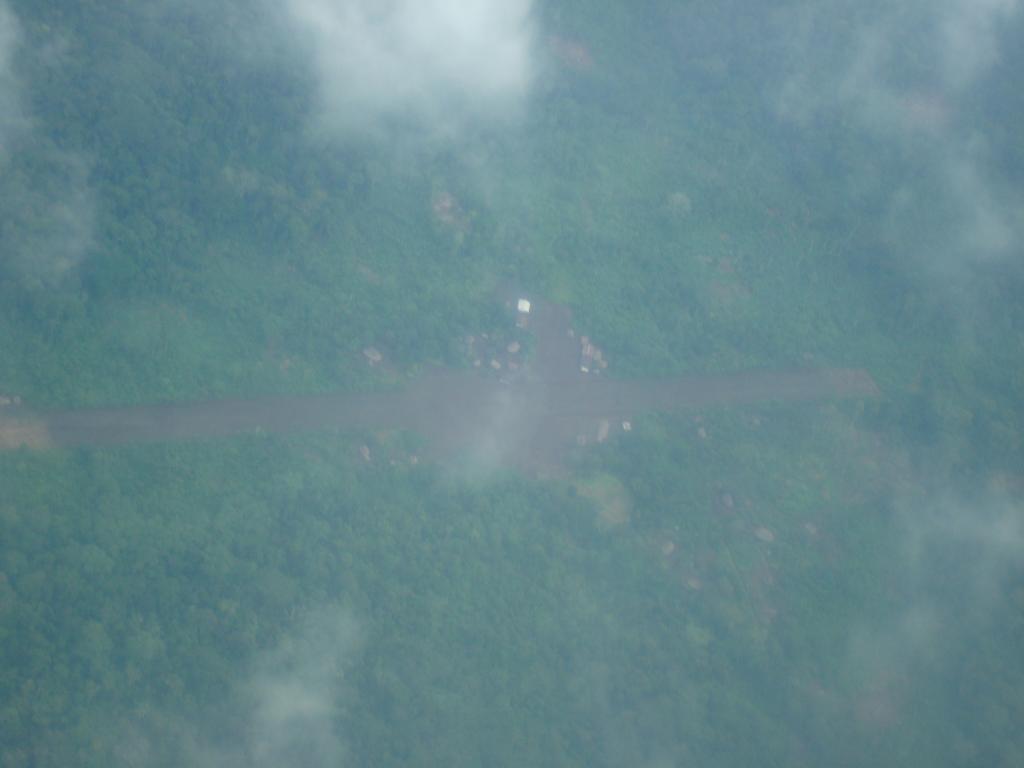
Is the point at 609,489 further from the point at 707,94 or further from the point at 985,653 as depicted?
the point at 707,94

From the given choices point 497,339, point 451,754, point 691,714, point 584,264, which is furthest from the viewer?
point 584,264

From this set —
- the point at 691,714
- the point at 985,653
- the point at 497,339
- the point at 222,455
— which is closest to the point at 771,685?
the point at 691,714

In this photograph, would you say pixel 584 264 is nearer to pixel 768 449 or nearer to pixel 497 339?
pixel 497 339

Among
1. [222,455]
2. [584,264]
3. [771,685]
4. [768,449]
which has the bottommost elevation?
[771,685]

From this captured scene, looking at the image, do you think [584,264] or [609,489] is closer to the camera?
[609,489]

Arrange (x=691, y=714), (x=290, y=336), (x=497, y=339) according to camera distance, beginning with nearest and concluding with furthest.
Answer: (x=691, y=714)
(x=290, y=336)
(x=497, y=339)

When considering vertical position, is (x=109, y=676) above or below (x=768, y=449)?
below
